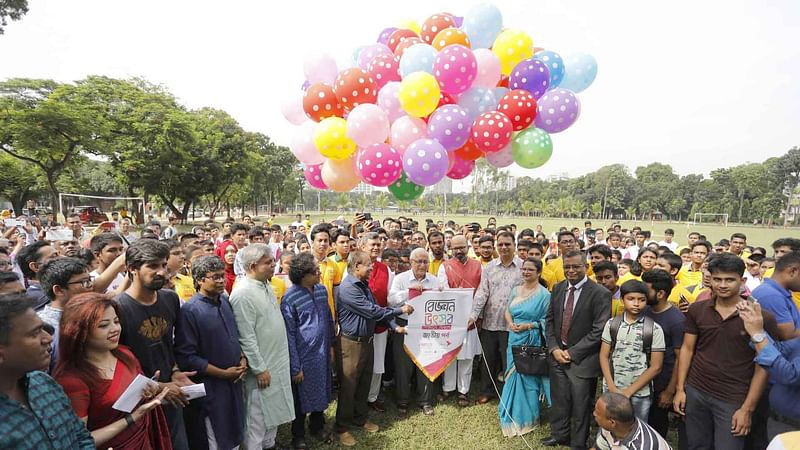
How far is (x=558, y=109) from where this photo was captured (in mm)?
6320

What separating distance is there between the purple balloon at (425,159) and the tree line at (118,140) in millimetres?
19802

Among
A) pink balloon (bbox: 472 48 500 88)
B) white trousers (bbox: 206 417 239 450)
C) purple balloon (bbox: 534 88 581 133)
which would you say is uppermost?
pink balloon (bbox: 472 48 500 88)

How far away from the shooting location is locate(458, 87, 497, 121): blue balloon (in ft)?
21.4

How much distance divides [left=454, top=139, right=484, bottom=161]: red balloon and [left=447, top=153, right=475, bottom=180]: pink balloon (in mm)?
117

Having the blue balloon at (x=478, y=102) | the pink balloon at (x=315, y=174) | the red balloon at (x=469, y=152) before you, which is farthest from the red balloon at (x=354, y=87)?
the red balloon at (x=469, y=152)

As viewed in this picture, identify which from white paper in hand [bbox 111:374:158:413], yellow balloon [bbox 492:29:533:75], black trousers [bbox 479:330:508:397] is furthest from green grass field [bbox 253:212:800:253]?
white paper in hand [bbox 111:374:158:413]

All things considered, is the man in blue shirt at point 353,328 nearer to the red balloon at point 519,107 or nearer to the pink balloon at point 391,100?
the pink balloon at point 391,100

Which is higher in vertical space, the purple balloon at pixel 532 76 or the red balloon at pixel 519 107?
the purple balloon at pixel 532 76

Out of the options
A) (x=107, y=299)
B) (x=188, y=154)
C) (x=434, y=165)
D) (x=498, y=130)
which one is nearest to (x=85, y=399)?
(x=107, y=299)

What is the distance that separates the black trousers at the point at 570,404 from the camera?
3518 mm

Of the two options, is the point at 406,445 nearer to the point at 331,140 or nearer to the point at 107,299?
the point at 107,299

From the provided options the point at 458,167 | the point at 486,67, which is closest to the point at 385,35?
the point at 486,67

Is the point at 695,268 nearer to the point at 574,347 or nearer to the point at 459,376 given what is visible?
the point at 574,347

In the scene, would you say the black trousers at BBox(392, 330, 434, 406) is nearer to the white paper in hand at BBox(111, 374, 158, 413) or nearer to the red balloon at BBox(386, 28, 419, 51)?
the white paper in hand at BBox(111, 374, 158, 413)
